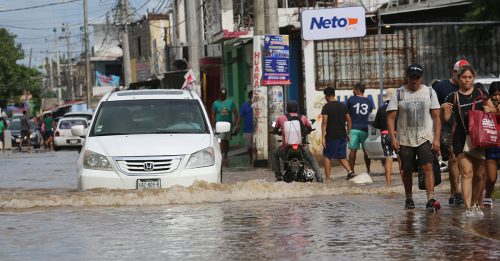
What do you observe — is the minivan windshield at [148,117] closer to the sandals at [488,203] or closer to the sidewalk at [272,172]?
the sidewalk at [272,172]

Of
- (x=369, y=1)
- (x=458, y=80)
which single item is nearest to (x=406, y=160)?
(x=458, y=80)

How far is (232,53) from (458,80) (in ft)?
79.9

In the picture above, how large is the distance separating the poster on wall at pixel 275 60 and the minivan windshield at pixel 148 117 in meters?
6.50

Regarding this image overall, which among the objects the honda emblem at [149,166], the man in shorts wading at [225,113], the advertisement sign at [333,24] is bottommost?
the honda emblem at [149,166]

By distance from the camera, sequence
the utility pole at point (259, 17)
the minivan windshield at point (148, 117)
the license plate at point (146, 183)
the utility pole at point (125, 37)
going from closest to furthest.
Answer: the license plate at point (146, 183), the minivan windshield at point (148, 117), the utility pole at point (259, 17), the utility pole at point (125, 37)

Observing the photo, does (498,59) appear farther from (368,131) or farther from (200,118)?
(200,118)

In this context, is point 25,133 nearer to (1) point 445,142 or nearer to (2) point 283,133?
(2) point 283,133

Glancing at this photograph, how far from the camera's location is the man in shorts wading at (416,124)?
12.5 meters

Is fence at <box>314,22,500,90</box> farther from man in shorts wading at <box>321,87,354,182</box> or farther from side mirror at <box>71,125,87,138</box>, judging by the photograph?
side mirror at <box>71,125,87,138</box>

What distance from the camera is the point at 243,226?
11.3 m

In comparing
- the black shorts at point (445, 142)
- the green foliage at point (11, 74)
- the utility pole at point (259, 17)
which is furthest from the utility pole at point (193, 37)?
the green foliage at point (11, 74)

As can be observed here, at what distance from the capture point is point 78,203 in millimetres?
14203

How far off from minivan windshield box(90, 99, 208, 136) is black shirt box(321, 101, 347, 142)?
11.1 ft

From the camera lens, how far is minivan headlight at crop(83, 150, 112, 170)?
46.7 feet
